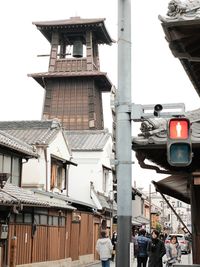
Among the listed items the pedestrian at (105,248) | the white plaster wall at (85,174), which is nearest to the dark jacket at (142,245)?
the pedestrian at (105,248)

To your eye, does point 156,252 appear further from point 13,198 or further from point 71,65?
point 71,65

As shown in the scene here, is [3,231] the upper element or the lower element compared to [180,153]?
lower

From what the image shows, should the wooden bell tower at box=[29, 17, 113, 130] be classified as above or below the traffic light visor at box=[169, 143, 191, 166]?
above

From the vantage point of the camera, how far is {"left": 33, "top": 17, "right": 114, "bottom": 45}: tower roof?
5562cm

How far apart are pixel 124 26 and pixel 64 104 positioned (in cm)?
4855

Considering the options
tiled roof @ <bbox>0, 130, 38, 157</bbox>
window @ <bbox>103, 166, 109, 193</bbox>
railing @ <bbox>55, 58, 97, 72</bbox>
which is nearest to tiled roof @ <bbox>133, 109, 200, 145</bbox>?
tiled roof @ <bbox>0, 130, 38, 157</bbox>

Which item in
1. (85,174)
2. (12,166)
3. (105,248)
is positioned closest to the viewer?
(105,248)

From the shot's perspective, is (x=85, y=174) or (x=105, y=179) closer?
(x=85, y=174)

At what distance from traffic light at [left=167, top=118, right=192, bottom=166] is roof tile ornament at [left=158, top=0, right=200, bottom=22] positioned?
1.65 meters

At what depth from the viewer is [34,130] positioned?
3206 cm

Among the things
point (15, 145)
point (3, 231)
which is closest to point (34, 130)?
point (15, 145)

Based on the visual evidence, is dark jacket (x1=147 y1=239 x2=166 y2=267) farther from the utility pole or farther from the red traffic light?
the red traffic light

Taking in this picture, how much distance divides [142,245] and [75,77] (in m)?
39.5

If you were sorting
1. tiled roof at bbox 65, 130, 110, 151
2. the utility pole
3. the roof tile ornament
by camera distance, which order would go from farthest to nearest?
tiled roof at bbox 65, 130, 110, 151
the roof tile ornament
the utility pole
